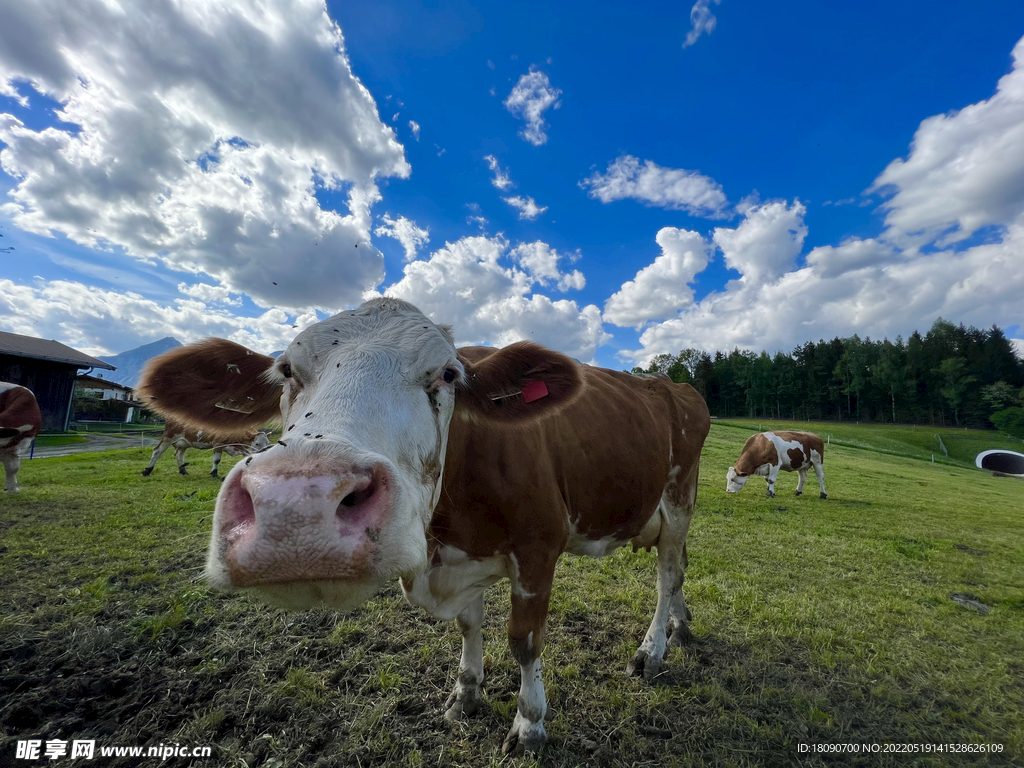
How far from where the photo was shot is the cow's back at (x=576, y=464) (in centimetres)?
248

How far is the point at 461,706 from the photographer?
9.40 feet

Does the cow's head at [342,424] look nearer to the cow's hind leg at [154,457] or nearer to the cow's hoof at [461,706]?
the cow's hoof at [461,706]

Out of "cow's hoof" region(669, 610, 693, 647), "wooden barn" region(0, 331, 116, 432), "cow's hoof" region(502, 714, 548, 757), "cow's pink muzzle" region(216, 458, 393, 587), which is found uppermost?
"wooden barn" region(0, 331, 116, 432)

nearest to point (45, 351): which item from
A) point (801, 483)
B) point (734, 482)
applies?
point (734, 482)

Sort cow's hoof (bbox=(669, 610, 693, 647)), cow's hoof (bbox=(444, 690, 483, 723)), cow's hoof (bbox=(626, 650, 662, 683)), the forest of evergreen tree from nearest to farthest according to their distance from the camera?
cow's hoof (bbox=(444, 690, 483, 723)) < cow's hoof (bbox=(626, 650, 662, 683)) < cow's hoof (bbox=(669, 610, 693, 647)) < the forest of evergreen tree

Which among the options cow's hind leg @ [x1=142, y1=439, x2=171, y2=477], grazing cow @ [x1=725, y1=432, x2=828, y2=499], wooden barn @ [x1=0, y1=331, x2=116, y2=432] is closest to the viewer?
cow's hind leg @ [x1=142, y1=439, x2=171, y2=477]

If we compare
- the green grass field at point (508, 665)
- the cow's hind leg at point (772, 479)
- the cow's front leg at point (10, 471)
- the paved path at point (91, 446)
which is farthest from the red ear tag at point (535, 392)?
the paved path at point (91, 446)

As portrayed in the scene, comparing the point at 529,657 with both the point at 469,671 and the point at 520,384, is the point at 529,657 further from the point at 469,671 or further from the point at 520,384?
the point at 520,384

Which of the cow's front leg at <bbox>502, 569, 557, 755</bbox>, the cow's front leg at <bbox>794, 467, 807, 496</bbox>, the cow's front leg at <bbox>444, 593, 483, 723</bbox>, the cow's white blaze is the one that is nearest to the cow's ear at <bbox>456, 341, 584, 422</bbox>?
the cow's white blaze

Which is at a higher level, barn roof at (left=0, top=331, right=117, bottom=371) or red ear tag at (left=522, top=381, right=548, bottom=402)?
barn roof at (left=0, top=331, right=117, bottom=371)

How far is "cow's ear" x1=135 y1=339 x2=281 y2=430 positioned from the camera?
102 inches

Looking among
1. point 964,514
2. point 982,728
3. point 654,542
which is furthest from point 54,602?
point 964,514

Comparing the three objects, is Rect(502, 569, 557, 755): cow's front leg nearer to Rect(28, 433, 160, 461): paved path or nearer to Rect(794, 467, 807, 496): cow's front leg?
Rect(794, 467, 807, 496): cow's front leg

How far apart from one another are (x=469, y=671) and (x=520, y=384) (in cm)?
219
